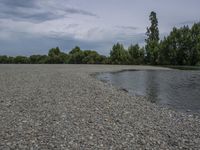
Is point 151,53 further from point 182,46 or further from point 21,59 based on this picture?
point 21,59

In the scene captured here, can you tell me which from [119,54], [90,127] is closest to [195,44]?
[119,54]

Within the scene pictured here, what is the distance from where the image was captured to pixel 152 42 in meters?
124

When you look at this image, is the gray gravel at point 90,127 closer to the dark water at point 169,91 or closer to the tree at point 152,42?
the dark water at point 169,91

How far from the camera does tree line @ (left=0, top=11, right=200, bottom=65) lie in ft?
367

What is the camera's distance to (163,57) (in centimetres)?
12112

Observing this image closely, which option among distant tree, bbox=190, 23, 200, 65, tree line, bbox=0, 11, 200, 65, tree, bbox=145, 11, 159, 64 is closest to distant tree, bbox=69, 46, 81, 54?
tree line, bbox=0, 11, 200, 65

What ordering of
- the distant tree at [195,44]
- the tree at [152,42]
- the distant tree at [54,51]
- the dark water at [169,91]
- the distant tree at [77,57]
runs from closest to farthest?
the dark water at [169,91] → the distant tree at [195,44] → the tree at [152,42] → the distant tree at [77,57] → the distant tree at [54,51]

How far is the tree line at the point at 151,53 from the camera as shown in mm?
111812

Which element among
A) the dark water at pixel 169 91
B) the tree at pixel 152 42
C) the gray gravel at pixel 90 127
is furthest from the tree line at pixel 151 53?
the gray gravel at pixel 90 127

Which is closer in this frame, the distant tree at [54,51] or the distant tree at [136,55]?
the distant tree at [136,55]

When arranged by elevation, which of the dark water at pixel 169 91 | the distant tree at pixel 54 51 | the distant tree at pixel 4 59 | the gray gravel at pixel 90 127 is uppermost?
the distant tree at pixel 54 51

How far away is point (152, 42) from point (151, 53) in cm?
500

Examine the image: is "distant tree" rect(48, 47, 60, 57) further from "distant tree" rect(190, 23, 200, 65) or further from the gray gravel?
the gray gravel

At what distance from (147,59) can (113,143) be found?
402 feet
